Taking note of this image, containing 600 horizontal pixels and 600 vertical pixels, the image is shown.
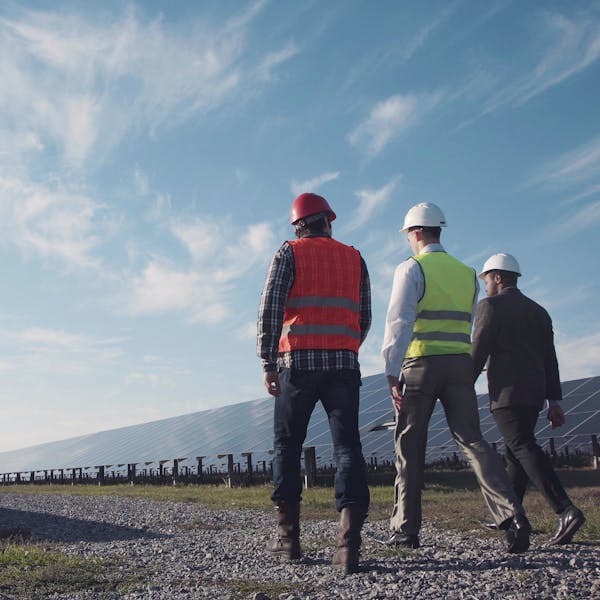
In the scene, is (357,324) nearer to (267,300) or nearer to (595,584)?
(267,300)

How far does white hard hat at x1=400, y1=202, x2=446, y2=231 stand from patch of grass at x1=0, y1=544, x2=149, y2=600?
10.2 feet

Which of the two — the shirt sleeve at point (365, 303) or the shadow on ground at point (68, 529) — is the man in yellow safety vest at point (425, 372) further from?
the shadow on ground at point (68, 529)

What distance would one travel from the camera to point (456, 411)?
4926 millimetres

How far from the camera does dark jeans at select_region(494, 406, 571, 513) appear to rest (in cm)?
512

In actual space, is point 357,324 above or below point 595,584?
above

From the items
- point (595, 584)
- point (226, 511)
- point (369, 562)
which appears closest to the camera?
point (595, 584)

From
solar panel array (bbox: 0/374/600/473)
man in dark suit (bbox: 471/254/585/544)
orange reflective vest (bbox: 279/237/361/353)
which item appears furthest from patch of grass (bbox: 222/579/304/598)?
solar panel array (bbox: 0/374/600/473)

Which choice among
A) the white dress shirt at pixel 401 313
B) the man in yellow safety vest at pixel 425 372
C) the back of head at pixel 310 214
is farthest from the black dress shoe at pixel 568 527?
the back of head at pixel 310 214

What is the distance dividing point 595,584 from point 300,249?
2.57m

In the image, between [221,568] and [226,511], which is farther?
[226,511]

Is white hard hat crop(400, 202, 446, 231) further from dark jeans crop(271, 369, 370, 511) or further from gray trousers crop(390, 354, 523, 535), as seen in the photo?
dark jeans crop(271, 369, 370, 511)

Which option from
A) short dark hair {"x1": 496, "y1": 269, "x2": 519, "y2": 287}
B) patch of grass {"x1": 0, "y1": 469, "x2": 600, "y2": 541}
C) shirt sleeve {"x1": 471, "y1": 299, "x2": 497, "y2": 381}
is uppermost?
short dark hair {"x1": 496, "y1": 269, "x2": 519, "y2": 287}

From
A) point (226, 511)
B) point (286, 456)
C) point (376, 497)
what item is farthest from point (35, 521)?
point (286, 456)

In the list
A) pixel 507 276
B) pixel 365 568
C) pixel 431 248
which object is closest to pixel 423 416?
pixel 365 568
